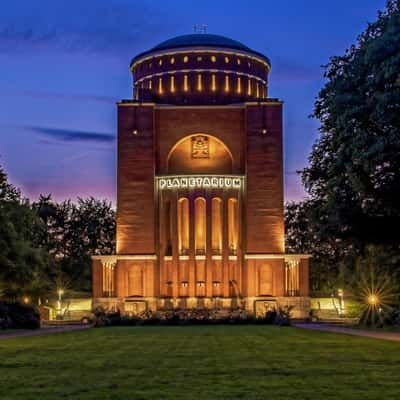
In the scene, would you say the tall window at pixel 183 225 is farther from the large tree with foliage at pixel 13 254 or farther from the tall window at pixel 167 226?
the large tree with foliage at pixel 13 254

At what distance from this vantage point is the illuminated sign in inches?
2121

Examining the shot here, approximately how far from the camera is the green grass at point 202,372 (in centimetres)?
1055

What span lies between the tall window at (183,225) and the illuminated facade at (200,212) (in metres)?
0.07

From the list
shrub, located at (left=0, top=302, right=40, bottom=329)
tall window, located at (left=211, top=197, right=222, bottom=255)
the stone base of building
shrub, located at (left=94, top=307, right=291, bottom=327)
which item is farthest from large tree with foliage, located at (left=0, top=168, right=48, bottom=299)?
tall window, located at (left=211, top=197, right=222, bottom=255)

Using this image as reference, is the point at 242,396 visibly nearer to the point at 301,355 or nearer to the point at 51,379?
the point at 51,379

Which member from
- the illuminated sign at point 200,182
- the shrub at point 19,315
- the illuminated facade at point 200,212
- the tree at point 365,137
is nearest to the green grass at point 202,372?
the tree at point 365,137

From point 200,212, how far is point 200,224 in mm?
819

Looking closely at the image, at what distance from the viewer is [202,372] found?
13.0 m

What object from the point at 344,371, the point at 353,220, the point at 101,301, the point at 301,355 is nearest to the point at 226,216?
the point at 101,301

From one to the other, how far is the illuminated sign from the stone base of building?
7.40 m

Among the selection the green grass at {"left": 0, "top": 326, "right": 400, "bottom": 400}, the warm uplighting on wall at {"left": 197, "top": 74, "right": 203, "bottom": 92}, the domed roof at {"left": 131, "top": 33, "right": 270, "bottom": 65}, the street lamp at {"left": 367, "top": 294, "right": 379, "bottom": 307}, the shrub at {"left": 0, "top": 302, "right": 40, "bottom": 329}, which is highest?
the domed roof at {"left": 131, "top": 33, "right": 270, "bottom": 65}

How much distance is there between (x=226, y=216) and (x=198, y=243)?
2.64m

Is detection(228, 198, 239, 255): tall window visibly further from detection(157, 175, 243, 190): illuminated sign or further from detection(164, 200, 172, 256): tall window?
detection(164, 200, 172, 256): tall window

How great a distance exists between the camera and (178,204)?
179 feet
